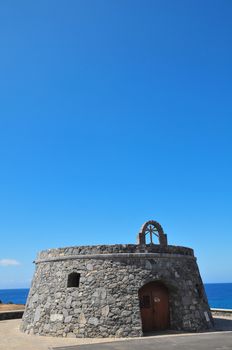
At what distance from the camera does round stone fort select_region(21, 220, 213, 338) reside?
14.2 metres

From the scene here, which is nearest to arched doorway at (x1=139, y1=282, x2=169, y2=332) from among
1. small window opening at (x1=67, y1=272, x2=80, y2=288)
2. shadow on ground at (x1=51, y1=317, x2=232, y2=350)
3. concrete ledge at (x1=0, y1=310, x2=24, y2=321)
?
shadow on ground at (x1=51, y1=317, x2=232, y2=350)

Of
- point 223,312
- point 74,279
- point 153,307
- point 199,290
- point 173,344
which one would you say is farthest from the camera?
point 223,312

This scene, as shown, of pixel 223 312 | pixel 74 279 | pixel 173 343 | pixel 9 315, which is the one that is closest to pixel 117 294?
pixel 74 279

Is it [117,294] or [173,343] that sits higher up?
[117,294]

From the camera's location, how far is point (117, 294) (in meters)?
14.5

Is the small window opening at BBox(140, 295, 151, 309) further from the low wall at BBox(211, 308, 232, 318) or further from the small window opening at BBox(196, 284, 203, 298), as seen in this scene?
the low wall at BBox(211, 308, 232, 318)

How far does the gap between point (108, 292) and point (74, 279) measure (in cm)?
223

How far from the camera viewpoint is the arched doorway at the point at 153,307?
15312 mm

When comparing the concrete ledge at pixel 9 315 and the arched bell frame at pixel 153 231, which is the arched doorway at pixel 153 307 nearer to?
the arched bell frame at pixel 153 231

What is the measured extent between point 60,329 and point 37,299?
265cm

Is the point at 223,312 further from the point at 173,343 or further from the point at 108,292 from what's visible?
the point at 173,343

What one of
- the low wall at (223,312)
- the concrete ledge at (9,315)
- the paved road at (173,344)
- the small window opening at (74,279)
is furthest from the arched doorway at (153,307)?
the concrete ledge at (9,315)

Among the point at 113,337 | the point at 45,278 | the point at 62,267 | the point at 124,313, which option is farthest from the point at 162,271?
the point at 45,278

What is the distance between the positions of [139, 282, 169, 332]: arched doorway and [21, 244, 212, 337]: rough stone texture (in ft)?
1.31
